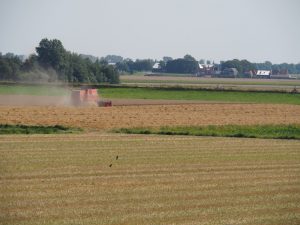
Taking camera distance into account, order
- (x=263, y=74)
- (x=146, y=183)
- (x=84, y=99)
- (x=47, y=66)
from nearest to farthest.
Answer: (x=146, y=183)
(x=84, y=99)
(x=47, y=66)
(x=263, y=74)

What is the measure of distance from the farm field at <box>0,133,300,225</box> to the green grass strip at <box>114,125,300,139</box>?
5069mm

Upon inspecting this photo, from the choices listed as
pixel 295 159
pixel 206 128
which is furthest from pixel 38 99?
pixel 295 159

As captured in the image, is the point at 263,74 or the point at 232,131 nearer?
the point at 232,131

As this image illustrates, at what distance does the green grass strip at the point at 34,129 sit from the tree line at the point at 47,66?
42631 millimetres

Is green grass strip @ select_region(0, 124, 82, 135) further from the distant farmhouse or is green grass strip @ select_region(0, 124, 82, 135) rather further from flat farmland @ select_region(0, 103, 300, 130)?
the distant farmhouse

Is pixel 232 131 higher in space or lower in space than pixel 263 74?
higher

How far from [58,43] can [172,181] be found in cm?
7233

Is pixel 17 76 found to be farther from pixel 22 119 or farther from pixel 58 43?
pixel 22 119

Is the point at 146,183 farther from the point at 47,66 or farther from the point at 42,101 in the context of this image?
the point at 47,66

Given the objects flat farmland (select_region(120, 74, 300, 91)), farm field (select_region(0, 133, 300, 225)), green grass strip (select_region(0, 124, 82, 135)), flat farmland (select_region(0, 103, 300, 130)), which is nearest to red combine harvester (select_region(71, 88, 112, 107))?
flat farmland (select_region(0, 103, 300, 130))

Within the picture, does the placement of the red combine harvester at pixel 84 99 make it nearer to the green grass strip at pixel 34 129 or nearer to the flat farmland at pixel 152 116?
the flat farmland at pixel 152 116

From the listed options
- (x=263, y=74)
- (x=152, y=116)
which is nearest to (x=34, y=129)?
(x=152, y=116)

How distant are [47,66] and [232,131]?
49555 millimetres

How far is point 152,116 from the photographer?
44656mm
